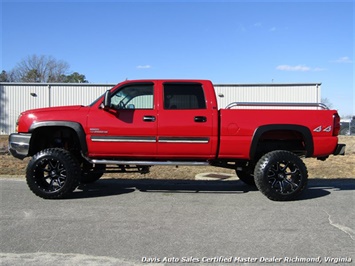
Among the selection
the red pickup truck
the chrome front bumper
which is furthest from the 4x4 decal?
the chrome front bumper

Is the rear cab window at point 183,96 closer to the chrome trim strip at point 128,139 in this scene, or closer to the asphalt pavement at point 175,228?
the chrome trim strip at point 128,139

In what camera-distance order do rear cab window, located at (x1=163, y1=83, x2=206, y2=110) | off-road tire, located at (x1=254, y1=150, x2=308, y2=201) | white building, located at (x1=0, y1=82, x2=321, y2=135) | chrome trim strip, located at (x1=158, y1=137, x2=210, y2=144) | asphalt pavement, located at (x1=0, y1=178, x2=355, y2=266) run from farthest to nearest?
white building, located at (x1=0, y1=82, x2=321, y2=135) → rear cab window, located at (x1=163, y1=83, x2=206, y2=110) → chrome trim strip, located at (x1=158, y1=137, x2=210, y2=144) → off-road tire, located at (x1=254, y1=150, x2=308, y2=201) → asphalt pavement, located at (x1=0, y1=178, x2=355, y2=266)

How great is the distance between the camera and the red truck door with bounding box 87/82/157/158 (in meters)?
6.34

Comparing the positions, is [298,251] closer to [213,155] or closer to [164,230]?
[164,230]

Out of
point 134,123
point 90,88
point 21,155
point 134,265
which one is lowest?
point 134,265

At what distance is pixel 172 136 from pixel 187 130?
0.93 ft

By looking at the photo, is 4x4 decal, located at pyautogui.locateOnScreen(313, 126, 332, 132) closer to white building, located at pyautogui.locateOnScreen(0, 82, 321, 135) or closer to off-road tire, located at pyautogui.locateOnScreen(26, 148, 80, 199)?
Answer: off-road tire, located at pyautogui.locateOnScreen(26, 148, 80, 199)

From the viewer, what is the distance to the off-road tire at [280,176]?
20.5ft

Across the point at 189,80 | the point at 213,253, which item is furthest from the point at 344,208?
the point at 189,80

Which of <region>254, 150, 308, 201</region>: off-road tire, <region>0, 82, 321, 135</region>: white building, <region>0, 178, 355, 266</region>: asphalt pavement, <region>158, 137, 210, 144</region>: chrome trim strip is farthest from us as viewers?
<region>0, 82, 321, 135</region>: white building

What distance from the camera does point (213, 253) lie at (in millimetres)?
3902

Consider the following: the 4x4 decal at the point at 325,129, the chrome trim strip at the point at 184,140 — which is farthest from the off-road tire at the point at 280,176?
the chrome trim strip at the point at 184,140

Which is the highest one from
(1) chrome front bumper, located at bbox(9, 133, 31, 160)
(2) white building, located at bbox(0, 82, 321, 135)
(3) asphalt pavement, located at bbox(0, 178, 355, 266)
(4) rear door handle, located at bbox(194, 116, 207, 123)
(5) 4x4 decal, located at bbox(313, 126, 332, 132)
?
(2) white building, located at bbox(0, 82, 321, 135)

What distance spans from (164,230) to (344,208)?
10.1ft
